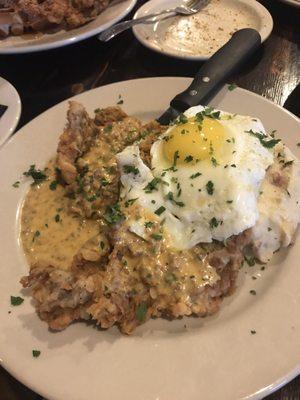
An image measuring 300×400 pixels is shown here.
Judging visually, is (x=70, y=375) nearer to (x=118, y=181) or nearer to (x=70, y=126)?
(x=118, y=181)

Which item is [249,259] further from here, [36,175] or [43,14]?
[43,14]

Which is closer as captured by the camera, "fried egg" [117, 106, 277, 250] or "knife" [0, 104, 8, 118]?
"fried egg" [117, 106, 277, 250]

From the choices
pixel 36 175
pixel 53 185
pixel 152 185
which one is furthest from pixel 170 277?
pixel 36 175

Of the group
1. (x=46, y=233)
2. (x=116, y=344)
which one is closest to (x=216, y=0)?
(x=46, y=233)

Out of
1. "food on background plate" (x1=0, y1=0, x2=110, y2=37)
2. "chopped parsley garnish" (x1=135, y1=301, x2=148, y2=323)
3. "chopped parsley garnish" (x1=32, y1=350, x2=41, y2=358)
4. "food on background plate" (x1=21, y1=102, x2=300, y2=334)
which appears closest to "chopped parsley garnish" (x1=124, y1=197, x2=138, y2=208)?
"food on background plate" (x1=21, y1=102, x2=300, y2=334)

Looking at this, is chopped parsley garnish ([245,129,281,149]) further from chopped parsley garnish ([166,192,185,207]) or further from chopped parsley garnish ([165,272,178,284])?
chopped parsley garnish ([165,272,178,284])
